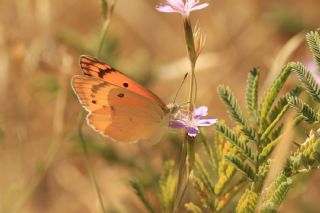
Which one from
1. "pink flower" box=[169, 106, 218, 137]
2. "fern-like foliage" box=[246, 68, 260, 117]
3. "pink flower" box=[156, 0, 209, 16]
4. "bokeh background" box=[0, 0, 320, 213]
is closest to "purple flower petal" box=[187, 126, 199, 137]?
"pink flower" box=[169, 106, 218, 137]

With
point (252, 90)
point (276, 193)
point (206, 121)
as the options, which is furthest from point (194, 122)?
point (276, 193)

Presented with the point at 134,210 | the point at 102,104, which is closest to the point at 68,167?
the point at 134,210

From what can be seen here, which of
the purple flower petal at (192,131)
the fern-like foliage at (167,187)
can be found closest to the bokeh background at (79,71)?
the fern-like foliage at (167,187)

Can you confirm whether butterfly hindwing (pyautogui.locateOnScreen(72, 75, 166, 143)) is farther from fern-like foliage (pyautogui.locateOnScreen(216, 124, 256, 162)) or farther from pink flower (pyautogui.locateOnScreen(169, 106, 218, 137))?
fern-like foliage (pyautogui.locateOnScreen(216, 124, 256, 162))

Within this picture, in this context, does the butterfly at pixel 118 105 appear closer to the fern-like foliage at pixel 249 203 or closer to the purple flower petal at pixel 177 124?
the purple flower petal at pixel 177 124

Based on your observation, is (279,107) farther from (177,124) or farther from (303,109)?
(177,124)

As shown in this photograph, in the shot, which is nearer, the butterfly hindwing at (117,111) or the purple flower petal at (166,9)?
the purple flower petal at (166,9)

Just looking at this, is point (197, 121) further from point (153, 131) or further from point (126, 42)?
point (126, 42)
